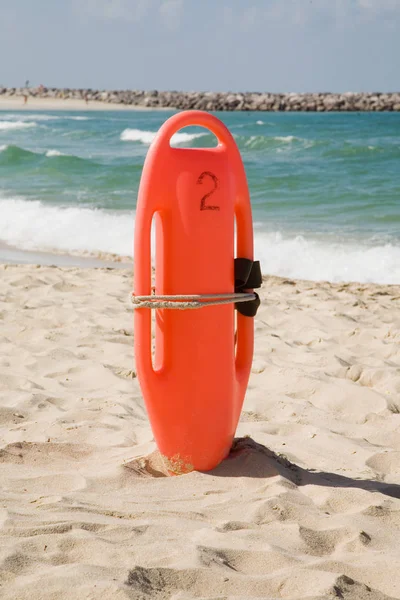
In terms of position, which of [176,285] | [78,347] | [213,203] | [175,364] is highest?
[213,203]

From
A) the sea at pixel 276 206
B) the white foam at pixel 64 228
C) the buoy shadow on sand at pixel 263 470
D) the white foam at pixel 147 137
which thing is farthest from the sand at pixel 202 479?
the white foam at pixel 147 137

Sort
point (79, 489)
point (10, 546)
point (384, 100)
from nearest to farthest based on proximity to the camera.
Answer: point (10, 546), point (79, 489), point (384, 100)

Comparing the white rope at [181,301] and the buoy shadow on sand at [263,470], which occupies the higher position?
the white rope at [181,301]

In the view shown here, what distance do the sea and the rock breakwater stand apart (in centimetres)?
3664

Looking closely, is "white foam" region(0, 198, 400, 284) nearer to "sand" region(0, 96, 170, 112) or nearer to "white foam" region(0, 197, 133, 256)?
"white foam" region(0, 197, 133, 256)

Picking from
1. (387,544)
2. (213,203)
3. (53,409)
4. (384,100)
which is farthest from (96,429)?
(384,100)

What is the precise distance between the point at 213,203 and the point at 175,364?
578 millimetres

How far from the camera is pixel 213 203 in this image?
2688 millimetres

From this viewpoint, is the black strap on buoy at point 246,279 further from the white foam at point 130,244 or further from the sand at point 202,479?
the white foam at point 130,244

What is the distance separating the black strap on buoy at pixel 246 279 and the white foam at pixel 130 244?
186 inches

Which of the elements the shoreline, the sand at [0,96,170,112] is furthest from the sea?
the sand at [0,96,170,112]

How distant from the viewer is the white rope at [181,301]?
2.64 m

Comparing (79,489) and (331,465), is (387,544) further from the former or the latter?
(79,489)

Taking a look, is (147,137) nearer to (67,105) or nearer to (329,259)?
(329,259)
